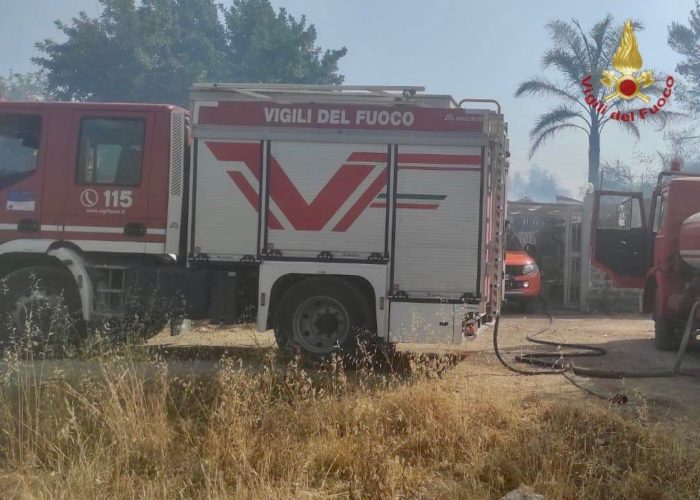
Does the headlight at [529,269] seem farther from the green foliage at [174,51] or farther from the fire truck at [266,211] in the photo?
the green foliage at [174,51]

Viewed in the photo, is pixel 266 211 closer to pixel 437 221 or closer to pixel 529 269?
pixel 437 221

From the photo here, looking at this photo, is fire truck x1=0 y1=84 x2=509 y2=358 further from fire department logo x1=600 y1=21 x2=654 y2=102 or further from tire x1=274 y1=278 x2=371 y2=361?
fire department logo x1=600 y1=21 x2=654 y2=102

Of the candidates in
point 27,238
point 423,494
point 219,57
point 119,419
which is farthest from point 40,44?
point 423,494

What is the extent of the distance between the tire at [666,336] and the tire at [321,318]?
4.73 metres

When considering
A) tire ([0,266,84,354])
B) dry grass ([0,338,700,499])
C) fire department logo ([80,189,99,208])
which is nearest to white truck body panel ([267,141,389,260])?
dry grass ([0,338,700,499])

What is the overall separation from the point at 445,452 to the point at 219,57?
2672 centimetres

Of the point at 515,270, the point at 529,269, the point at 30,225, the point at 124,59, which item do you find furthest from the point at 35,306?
the point at 124,59

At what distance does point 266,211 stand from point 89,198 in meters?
2.06

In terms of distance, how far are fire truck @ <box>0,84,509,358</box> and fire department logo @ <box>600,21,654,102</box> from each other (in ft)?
61.1

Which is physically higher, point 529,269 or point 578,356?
point 529,269

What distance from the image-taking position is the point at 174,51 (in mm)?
27625

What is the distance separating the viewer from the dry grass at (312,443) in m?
4.41

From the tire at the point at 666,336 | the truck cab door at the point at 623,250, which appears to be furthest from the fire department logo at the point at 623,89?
the tire at the point at 666,336

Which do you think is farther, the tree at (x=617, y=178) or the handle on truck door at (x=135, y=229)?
the tree at (x=617, y=178)
